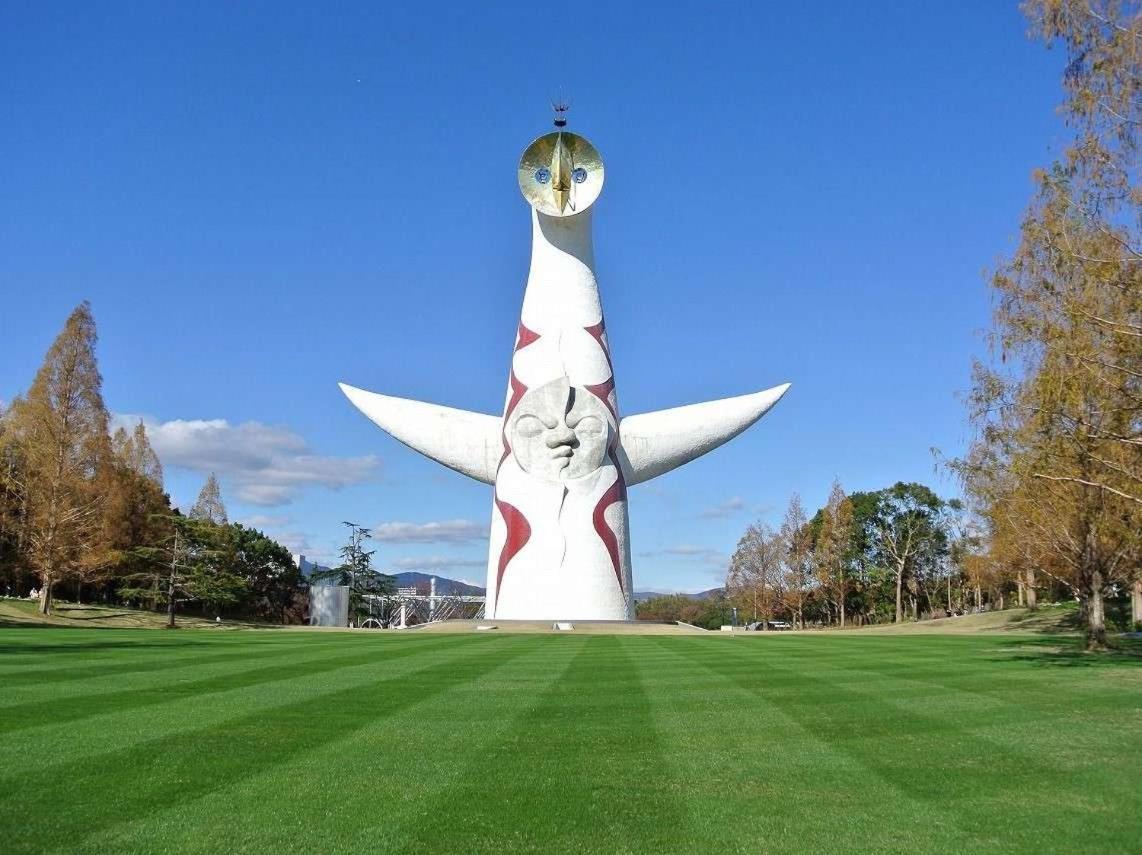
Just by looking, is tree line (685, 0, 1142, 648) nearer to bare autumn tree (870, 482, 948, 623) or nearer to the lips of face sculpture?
the lips of face sculpture

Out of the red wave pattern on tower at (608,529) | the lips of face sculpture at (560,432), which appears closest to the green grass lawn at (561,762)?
the red wave pattern on tower at (608,529)

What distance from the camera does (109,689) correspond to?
1180cm

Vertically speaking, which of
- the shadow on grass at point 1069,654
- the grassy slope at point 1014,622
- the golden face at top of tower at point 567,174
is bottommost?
the shadow on grass at point 1069,654

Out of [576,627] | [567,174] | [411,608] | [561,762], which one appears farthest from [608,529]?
[411,608]

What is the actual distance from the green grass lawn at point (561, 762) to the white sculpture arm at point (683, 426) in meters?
26.0

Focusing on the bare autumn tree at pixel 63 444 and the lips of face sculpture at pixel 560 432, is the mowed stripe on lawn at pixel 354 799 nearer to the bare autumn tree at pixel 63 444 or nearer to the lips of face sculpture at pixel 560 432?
the lips of face sculpture at pixel 560 432

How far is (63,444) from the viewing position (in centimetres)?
4247

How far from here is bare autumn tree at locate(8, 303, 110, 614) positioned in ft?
138

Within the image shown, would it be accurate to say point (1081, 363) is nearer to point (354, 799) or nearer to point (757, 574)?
point (354, 799)

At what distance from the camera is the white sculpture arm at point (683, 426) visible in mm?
40531

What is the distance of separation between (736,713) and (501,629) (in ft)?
83.0

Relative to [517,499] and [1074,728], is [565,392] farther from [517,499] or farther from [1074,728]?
[1074,728]

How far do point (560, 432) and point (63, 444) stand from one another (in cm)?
2192

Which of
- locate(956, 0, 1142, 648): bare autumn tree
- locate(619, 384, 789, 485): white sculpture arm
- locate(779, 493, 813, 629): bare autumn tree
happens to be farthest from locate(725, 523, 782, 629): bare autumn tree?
locate(956, 0, 1142, 648): bare autumn tree
